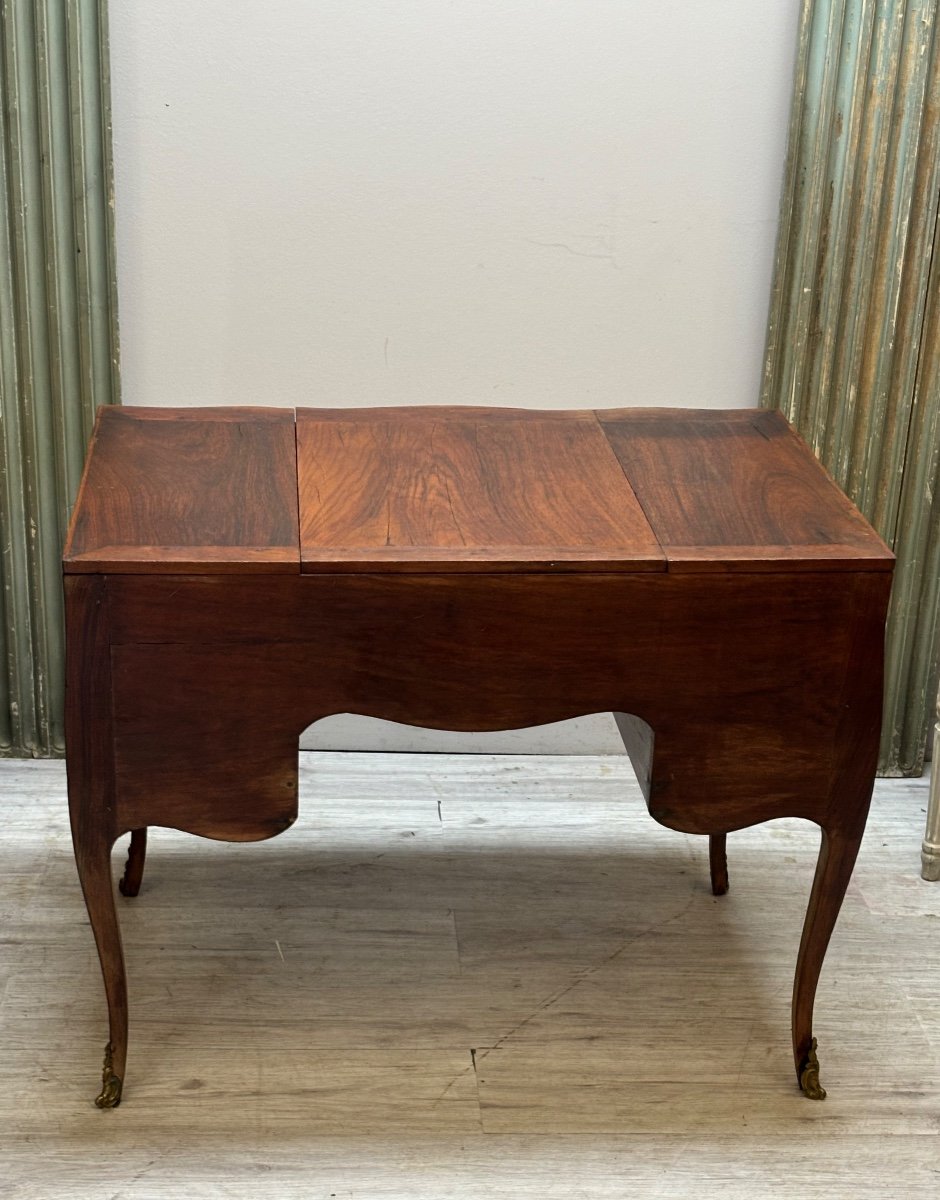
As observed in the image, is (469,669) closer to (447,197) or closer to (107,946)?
(107,946)

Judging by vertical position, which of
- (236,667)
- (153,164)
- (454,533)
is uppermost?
(153,164)

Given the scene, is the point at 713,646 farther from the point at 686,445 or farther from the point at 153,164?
the point at 153,164

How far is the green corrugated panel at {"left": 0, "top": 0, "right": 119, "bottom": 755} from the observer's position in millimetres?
2316

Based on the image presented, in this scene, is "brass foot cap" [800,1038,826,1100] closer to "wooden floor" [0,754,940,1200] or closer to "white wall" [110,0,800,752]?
"wooden floor" [0,754,940,1200]

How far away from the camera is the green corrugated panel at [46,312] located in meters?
2.32

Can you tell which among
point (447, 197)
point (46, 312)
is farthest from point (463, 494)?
point (46, 312)

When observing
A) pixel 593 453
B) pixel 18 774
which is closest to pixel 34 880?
pixel 18 774

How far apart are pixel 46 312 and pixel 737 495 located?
1242 millimetres

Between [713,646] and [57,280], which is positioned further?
[57,280]

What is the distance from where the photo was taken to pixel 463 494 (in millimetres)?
1834

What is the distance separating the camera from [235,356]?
99.7 inches

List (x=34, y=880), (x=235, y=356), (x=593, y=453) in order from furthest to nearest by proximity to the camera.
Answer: (x=235, y=356), (x=34, y=880), (x=593, y=453)

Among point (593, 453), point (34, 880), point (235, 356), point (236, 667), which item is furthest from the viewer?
point (235, 356)

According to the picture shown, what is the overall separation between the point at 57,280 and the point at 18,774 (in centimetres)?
86
